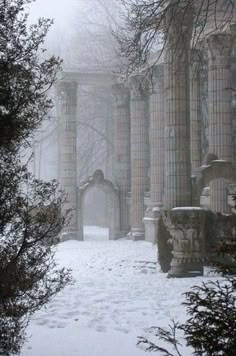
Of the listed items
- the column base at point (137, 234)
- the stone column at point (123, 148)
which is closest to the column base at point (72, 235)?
the stone column at point (123, 148)

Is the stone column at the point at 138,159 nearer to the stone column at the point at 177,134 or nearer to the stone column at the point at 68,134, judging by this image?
the stone column at the point at 68,134

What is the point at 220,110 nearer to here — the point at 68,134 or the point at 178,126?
the point at 178,126

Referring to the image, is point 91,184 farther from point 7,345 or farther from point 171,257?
point 7,345

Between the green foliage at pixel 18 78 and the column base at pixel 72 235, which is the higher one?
the green foliage at pixel 18 78

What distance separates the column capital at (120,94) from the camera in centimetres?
3428

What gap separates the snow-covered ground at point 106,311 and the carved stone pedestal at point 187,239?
69cm

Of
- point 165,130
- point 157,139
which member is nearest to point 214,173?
point 165,130

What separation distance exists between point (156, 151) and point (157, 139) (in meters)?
0.59

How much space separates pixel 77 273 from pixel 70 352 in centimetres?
1032

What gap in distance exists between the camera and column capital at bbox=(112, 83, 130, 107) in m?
34.3

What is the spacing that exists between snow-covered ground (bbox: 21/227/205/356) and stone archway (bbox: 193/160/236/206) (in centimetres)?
307

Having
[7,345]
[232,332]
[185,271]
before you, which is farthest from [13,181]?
[185,271]

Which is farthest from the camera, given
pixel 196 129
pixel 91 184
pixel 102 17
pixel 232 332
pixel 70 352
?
pixel 102 17

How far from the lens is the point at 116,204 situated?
3353 centimetres
